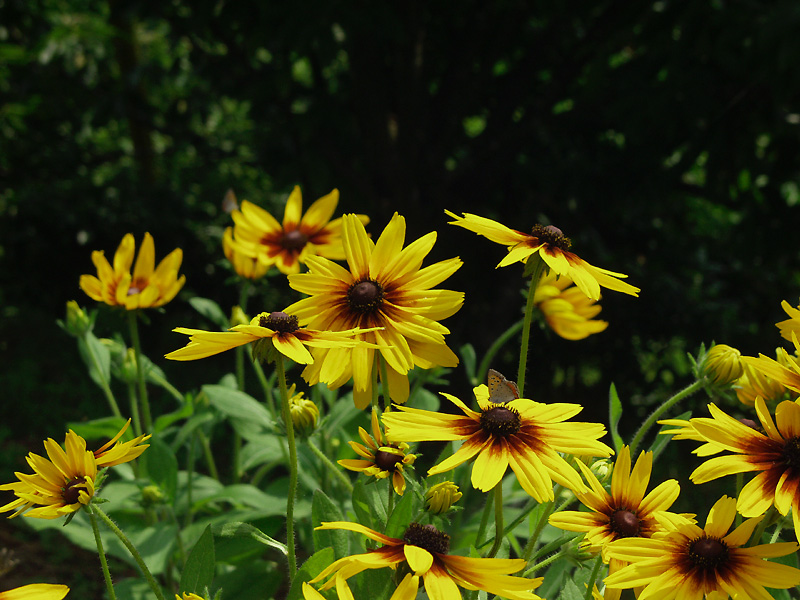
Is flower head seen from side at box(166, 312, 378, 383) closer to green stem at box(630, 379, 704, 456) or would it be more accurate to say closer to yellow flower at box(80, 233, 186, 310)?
green stem at box(630, 379, 704, 456)

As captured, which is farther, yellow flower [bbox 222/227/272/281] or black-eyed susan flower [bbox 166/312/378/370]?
yellow flower [bbox 222/227/272/281]

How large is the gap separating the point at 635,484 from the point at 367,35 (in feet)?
8.22

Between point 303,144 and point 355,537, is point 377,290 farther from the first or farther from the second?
point 303,144

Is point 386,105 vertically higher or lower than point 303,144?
higher

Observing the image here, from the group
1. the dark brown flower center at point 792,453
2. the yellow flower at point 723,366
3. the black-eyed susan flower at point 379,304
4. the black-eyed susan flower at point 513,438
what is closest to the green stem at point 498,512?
the black-eyed susan flower at point 513,438

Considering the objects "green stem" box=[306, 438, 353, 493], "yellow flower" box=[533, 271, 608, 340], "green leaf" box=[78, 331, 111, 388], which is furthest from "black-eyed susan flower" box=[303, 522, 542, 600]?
"green leaf" box=[78, 331, 111, 388]

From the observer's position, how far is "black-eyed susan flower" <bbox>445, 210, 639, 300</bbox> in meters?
0.68

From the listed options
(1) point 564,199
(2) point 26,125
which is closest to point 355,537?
(1) point 564,199

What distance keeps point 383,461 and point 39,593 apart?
317 mm

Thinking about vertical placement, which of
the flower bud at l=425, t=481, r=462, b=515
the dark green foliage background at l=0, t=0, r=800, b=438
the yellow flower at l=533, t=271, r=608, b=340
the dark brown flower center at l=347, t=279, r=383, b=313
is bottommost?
the flower bud at l=425, t=481, r=462, b=515

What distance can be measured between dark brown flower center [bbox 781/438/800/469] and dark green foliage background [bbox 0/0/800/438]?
1671mm

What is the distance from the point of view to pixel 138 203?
357 centimetres

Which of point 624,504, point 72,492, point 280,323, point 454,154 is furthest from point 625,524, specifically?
point 454,154

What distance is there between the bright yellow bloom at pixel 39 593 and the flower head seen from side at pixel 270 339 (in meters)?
0.20
